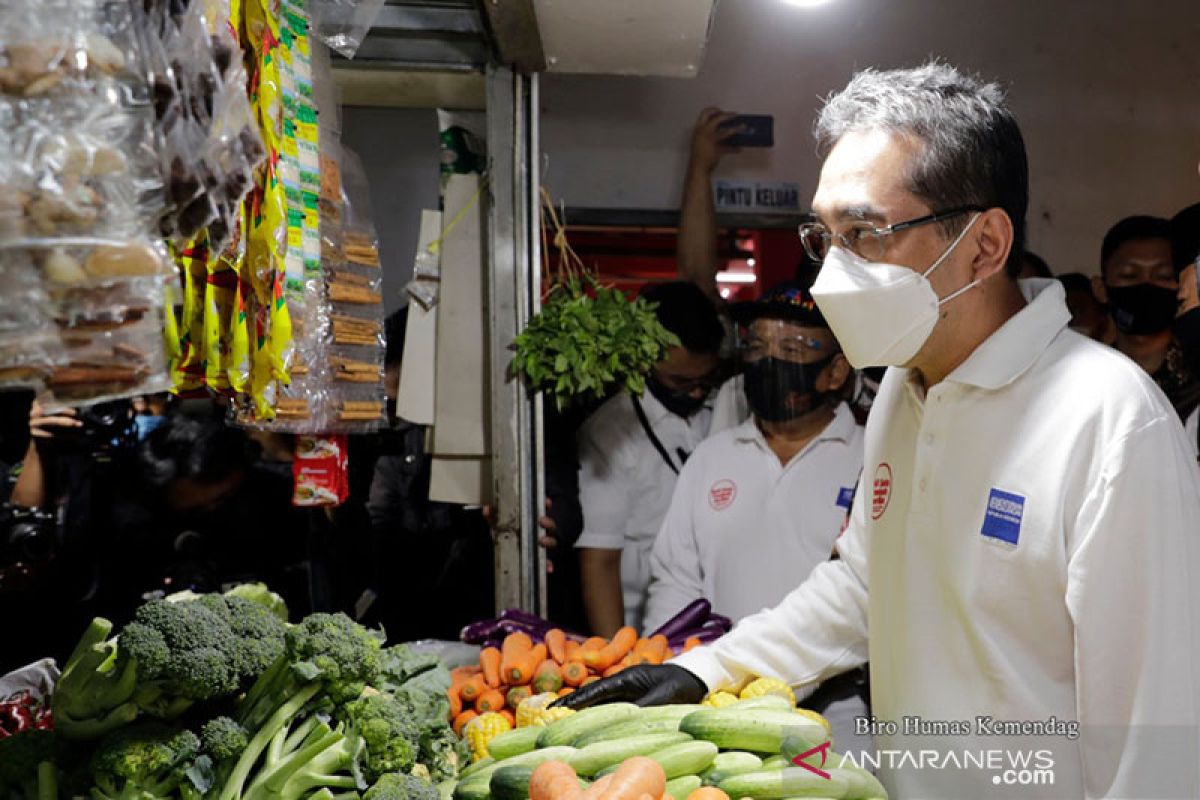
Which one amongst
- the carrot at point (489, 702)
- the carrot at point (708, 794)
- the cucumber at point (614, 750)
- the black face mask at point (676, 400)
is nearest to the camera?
the carrot at point (708, 794)

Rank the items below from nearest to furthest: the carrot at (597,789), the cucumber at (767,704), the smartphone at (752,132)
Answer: the carrot at (597,789) < the cucumber at (767,704) < the smartphone at (752,132)

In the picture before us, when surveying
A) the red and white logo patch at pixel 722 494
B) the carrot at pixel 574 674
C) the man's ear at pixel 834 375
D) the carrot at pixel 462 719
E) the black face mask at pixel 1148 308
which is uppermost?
the black face mask at pixel 1148 308

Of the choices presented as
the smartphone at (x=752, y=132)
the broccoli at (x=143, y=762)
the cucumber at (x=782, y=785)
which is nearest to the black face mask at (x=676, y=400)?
the smartphone at (x=752, y=132)

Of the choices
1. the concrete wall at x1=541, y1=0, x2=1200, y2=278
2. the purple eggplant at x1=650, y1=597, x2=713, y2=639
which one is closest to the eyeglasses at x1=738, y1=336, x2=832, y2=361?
the purple eggplant at x1=650, y1=597, x2=713, y2=639

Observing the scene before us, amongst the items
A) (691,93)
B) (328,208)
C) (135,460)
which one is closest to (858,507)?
(328,208)

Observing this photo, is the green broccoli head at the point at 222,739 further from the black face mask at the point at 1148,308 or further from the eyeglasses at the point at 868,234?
the black face mask at the point at 1148,308

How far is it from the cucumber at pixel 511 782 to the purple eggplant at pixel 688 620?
1.41m

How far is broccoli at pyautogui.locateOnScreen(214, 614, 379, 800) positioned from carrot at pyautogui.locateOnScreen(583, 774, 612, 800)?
0.43 metres

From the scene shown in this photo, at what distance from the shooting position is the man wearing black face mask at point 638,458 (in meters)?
3.99

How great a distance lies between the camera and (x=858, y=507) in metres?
2.40

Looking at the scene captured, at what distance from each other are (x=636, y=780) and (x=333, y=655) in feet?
1.88

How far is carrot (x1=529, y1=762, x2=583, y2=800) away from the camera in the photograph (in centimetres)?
152

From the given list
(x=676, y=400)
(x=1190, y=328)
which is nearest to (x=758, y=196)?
(x=676, y=400)

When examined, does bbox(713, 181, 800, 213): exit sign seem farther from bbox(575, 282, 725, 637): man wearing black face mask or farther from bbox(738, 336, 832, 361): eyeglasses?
bbox(738, 336, 832, 361): eyeglasses
